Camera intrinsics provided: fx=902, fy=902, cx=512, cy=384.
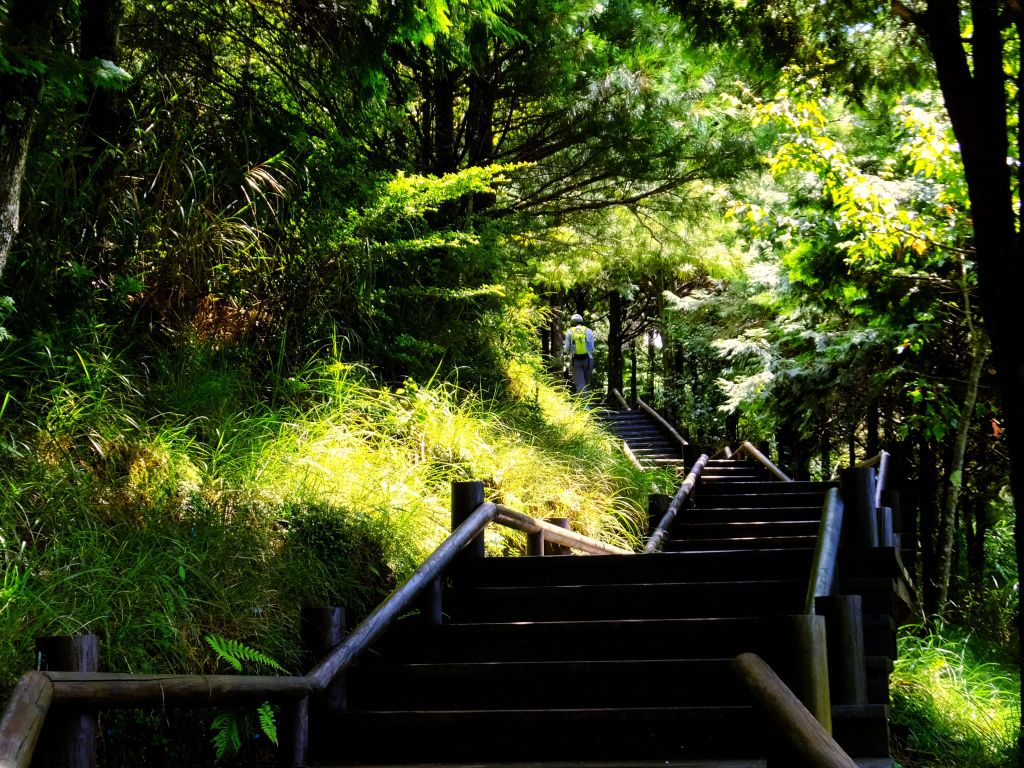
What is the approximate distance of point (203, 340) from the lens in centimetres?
668

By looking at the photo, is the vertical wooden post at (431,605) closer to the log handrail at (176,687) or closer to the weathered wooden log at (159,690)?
the log handrail at (176,687)

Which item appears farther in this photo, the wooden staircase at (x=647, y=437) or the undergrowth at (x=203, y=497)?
the wooden staircase at (x=647, y=437)

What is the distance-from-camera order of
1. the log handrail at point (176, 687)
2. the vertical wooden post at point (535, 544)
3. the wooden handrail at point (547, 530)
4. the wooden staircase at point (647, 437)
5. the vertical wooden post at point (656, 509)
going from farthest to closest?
the wooden staircase at point (647, 437) → the vertical wooden post at point (656, 509) → the vertical wooden post at point (535, 544) → the wooden handrail at point (547, 530) → the log handrail at point (176, 687)

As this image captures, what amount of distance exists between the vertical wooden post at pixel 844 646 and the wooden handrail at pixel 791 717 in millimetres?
985

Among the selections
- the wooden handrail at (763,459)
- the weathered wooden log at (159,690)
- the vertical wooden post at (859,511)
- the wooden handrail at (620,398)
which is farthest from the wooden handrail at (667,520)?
the wooden handrail at (620,398)

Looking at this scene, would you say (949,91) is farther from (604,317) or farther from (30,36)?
(604,317)

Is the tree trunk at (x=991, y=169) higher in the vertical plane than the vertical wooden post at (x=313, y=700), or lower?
higher

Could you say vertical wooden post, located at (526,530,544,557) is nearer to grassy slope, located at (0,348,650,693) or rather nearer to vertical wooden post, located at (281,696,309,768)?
grassy slope, located at (0,348,650,693)

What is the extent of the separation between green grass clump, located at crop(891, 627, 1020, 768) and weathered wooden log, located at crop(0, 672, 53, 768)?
5508 mm

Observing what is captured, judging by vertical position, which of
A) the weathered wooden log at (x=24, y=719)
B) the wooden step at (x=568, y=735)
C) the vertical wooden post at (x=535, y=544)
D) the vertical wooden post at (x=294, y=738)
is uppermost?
the weathered wooden log at (x=24, y=719)

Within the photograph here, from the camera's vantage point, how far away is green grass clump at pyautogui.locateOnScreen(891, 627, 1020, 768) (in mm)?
6059

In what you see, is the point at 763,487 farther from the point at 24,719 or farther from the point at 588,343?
the point at 24,719

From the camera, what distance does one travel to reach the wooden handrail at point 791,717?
2.21 m

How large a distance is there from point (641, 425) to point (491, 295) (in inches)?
419
